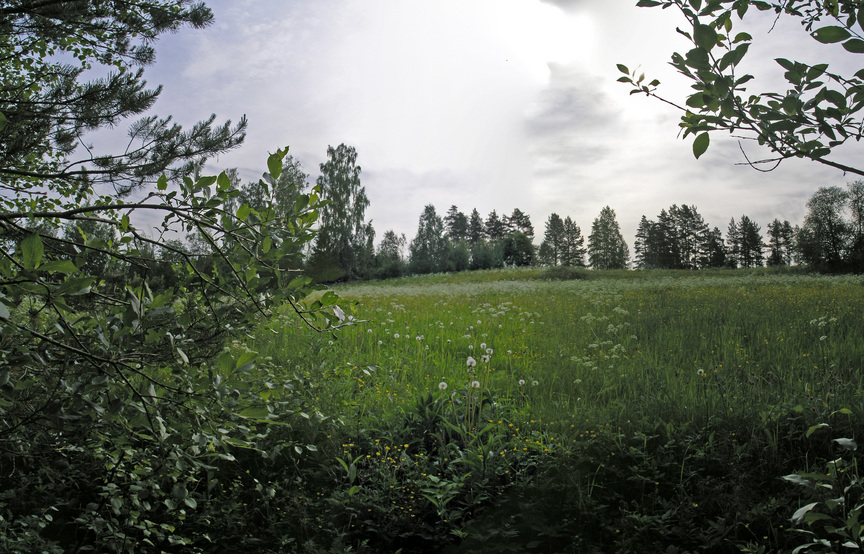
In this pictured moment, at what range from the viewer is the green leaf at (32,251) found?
1146mm

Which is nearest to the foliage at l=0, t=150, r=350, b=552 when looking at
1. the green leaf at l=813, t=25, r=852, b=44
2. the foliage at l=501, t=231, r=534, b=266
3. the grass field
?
the grass field

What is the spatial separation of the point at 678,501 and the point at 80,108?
6028 mm

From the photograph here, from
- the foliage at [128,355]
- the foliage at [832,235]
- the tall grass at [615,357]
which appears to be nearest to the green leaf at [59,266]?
the foliage at [128,355]

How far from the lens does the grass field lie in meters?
2.51

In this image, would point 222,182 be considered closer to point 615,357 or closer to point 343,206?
point 615,357

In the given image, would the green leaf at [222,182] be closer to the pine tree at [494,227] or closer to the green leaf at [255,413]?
the green leaf at [255,413]

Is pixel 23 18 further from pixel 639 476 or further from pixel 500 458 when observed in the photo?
pixel 639 476

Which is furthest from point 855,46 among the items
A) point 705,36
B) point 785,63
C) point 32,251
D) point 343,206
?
point 343,206

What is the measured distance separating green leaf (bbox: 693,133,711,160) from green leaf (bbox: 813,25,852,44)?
33 centimetres

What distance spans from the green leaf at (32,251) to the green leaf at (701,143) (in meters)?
1.84

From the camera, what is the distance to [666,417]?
3.52m

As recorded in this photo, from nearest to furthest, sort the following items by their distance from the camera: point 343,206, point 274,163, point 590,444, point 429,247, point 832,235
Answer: point 274,163 → point 590,444 → point 832,235 → point 343,206 → point 429,247

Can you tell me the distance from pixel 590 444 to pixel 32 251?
3.21 m

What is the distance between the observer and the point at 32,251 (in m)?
1.16
